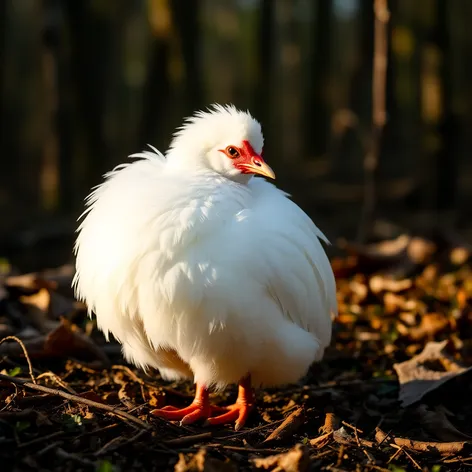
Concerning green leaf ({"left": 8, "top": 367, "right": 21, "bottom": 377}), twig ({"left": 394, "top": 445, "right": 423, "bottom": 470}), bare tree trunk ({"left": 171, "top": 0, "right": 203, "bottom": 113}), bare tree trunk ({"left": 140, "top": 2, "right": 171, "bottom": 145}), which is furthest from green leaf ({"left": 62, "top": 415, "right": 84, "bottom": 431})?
bare tree trunk ({"left": 140, "top": 2, "right": 171, "bottom": 145})

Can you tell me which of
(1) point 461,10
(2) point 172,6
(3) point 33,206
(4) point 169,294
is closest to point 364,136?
(2) point 172,6

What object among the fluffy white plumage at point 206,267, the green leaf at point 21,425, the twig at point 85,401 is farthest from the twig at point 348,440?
the green leaf at point 21,425

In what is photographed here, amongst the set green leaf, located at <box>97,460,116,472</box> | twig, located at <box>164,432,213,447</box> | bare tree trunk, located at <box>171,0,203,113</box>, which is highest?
bare tree trunk, located at <box>171,0,203,113</box>

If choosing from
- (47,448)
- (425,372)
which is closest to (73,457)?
(47,448)

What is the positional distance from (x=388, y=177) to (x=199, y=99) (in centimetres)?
659

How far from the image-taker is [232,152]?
4230mm

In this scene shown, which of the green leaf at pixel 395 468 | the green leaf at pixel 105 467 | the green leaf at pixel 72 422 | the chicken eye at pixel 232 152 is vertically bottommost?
the green leaf at pixel 395 468

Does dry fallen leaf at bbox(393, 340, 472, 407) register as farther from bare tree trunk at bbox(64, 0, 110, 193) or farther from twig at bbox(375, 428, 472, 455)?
bare tree trunk at bbox(64, 0, 110, 193)

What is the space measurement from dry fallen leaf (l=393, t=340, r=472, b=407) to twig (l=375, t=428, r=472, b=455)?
0.66 meters

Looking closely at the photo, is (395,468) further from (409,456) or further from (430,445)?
(430,445)

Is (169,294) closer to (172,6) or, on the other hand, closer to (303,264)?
(303,264)

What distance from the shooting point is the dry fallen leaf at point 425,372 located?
14.8 ft

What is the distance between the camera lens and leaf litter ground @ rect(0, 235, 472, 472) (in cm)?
334

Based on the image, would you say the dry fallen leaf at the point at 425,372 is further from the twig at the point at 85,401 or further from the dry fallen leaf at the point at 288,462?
the twig at the point at 85,401
